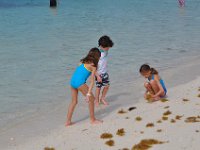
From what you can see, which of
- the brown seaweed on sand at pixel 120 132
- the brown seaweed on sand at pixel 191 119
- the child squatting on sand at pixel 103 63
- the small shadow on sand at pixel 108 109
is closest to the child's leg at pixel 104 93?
the child squatting on sand at pixel 103 63

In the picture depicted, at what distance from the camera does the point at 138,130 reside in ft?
20.6

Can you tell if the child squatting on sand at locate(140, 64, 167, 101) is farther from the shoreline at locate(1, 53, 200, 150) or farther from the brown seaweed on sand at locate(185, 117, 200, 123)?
the brown seaweed on sand at locate(185, 117, 200, 123)

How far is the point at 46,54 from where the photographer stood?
16.4 m

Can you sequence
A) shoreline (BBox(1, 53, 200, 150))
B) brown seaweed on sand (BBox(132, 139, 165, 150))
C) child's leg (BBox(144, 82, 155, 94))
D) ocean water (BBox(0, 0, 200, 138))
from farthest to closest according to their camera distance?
ocean water (BBox(0, 0, 200, 138)) → child's leg (BBox(144, 82, 155, 94)) → shoreline (BBox(1, 53, 200, 150)) → brown seaweed on sand (BBox(132, 139, 165, 150))

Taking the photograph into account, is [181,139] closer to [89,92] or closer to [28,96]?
[89,92]

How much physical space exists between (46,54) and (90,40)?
431cm

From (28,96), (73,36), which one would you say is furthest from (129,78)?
(73,36)

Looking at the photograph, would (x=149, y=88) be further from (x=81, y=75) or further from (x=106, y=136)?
(x=106, y=136)

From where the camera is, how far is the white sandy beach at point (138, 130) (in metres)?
5.71

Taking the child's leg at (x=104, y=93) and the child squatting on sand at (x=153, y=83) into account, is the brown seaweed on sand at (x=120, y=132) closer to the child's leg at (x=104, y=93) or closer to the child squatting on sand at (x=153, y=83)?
the child squatting on sand at (x=153, y=83)

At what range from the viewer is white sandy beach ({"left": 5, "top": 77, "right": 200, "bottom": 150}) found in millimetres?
5715

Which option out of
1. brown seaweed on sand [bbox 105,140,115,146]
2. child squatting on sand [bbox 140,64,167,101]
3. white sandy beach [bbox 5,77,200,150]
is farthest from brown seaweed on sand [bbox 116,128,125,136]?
child squatting on sand [bbox 140,64,167,101]

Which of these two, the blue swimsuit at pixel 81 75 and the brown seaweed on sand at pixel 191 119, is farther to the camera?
the blue swimsuit at pixel 81 75

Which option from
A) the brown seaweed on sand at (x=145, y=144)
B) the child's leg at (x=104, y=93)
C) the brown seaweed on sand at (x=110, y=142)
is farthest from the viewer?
the child's leg at (x=104, y=93)
